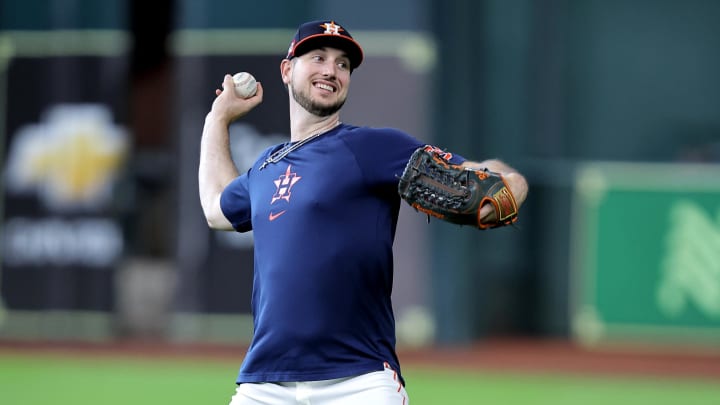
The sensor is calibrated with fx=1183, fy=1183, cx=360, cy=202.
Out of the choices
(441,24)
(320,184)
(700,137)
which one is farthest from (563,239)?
(320,184)

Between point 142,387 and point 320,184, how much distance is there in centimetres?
590

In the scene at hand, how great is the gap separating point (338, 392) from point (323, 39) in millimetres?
1354

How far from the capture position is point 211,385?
995cm

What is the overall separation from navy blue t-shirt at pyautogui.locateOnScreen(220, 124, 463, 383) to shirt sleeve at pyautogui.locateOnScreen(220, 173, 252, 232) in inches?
15.2

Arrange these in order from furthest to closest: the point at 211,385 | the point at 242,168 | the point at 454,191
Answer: the point at 242,168 → the point at 211,385 → the point at 454,191

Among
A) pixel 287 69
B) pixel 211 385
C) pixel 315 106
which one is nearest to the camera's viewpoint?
pixel 315 106

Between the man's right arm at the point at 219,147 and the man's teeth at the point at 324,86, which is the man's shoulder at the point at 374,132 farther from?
the man's right arm at the point at 219,147

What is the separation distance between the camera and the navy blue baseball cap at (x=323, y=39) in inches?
181

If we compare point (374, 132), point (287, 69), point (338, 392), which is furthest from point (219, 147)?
point (338, 392)

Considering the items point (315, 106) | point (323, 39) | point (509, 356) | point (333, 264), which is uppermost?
point (323, 39)

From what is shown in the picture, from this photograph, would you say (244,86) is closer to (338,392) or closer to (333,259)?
(333,259)

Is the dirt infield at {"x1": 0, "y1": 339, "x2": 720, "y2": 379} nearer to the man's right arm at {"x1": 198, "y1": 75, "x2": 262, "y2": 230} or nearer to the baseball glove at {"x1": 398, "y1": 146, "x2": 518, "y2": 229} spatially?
the man's right arm at {"x1": 198, "y1": 75, "x2": 262, "y2": 230}

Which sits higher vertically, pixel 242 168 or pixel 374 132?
pixel 374 132

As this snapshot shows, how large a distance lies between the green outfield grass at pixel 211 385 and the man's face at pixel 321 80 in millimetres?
4814
